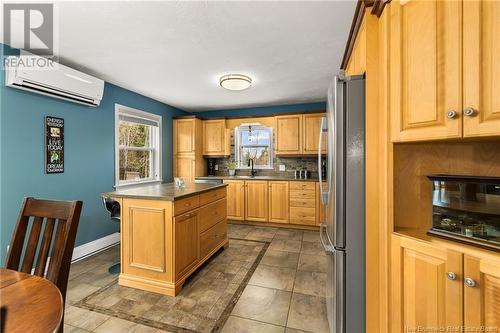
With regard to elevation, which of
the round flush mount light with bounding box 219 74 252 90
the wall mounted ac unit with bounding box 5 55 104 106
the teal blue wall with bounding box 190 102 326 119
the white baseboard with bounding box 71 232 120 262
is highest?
the teal blue wall with bounding box 190 102 326 119

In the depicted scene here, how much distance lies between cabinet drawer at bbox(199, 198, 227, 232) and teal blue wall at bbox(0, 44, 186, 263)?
1717 mm

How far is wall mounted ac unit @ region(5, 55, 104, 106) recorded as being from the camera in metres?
2.29

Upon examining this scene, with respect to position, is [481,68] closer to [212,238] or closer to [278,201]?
[212,238]

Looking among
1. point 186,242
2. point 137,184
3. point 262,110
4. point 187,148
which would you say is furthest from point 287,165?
point 186,242

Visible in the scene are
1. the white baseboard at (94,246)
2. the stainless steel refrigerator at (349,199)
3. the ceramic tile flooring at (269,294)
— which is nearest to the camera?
the stainless steel refrigerator at (349,199)

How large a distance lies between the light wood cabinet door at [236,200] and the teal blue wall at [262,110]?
1579mm

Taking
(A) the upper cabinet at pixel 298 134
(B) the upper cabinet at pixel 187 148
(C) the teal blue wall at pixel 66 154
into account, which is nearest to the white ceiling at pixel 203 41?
(C) the teal blue wall at pixel 66 154

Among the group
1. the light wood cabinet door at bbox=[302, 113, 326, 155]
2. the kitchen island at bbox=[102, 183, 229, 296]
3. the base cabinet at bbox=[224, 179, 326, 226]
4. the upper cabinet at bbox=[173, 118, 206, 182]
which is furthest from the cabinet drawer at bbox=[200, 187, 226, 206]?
the light wood cabinet door at bbox=[302, 113, 326, 155]

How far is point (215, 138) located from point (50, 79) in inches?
117

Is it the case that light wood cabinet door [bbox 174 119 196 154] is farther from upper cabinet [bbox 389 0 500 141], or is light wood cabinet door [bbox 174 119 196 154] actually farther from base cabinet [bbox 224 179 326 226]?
upper cabinet [bbox 389 0 500 141]

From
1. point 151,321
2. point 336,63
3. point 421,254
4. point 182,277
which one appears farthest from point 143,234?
point 336,63

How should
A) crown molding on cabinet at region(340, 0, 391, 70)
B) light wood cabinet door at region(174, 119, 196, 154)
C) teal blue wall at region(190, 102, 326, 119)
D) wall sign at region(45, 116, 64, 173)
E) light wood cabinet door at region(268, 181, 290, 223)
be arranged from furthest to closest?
1. light wood cabinet door at region(174, 119, 196, 154)
2. teal blue wall at region(190, 102, 326, 119)
3. light wood cabinet door at region(268, 181, 290, 223)
4. wall sign at region(45, 116, 64, 173)
5. crown molding on cabinet at region(340, 0, 391, 70)

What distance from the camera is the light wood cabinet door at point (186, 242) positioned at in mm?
2195

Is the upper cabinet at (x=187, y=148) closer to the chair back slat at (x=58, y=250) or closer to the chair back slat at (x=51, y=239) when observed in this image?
the chair back slat at (x=51, y=239)
